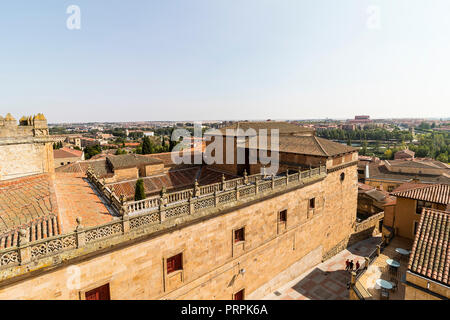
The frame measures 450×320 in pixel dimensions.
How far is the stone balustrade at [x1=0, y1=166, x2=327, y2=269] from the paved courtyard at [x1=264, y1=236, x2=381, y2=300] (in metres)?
8.81

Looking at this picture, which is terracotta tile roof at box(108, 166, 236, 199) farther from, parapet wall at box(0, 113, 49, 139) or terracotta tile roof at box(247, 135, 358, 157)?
parapet wall at box(0, 113, 49, 139)

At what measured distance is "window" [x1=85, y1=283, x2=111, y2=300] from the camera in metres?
9.90

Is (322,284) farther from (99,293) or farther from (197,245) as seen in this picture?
(99,293)

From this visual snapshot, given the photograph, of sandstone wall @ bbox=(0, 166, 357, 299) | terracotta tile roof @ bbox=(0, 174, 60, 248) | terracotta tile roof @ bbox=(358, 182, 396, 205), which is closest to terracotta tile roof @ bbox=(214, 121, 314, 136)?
sandstone wall @ bbox=(0, 166, 357, 299)

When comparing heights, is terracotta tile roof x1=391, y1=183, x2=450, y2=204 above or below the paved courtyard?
above

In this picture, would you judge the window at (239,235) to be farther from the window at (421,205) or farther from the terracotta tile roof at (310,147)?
the window at (421,205)

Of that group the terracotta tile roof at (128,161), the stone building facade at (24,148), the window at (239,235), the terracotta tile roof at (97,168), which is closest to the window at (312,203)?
the window at (239,235)

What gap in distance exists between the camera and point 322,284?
20219 millimetres

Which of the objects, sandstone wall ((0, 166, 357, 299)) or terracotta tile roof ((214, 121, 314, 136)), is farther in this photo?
terracotta tile roof ((214, 121, 314, 136))

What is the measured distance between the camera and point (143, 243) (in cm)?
1109

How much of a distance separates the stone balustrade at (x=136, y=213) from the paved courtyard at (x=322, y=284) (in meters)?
8.81

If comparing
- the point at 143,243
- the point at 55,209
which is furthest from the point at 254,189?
the point at 55,209

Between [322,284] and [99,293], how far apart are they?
18236mm

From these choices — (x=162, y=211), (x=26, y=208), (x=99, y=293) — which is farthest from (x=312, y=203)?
(x=26, y=208)
